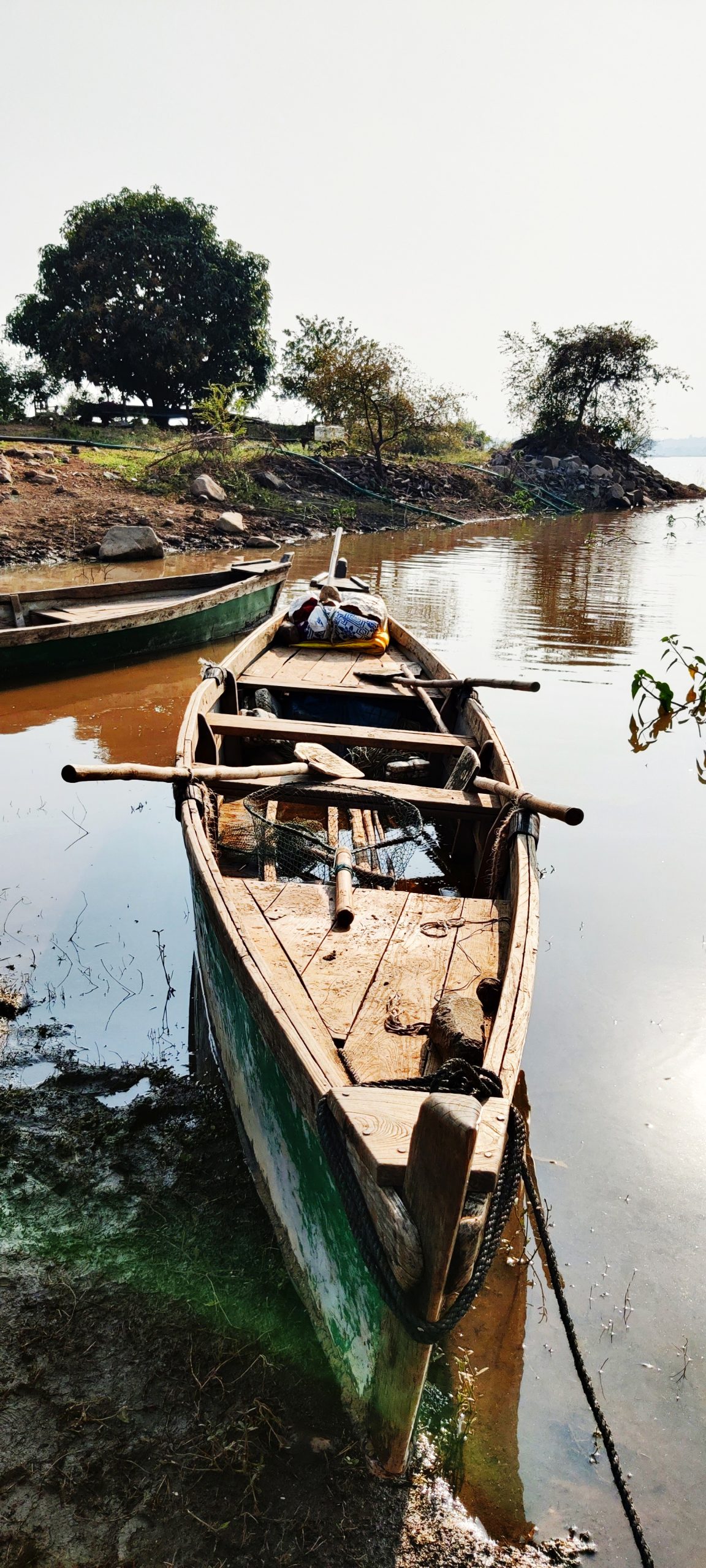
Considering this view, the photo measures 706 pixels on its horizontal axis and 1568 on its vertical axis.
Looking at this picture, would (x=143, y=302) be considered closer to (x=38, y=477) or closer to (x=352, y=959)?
(x=38, y=477)

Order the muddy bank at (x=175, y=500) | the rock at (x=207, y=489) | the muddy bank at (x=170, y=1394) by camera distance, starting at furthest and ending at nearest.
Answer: the rock at (x=207, y=489) → the muddy bank at (x=175, y=500) → the muddy bank at (x=170, y=1394)

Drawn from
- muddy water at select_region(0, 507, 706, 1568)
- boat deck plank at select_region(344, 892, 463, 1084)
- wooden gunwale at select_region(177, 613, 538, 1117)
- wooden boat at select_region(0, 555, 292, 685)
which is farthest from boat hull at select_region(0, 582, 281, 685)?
boat deck plank at select_region(344, 892, 463, 1084)

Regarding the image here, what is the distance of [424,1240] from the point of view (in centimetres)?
180

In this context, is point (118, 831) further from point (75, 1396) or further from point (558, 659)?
point (558, 659)

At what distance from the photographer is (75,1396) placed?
2.37m

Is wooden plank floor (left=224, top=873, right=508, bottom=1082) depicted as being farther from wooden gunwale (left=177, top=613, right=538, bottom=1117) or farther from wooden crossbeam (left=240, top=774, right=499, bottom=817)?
wooden crossbeam (left=240, top=774, right=499, bottom=817)

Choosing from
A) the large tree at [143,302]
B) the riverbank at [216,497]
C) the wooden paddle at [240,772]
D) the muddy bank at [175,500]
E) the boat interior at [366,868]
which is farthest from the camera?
the large tree at [143,302]

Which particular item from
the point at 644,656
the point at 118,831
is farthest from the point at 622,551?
the point at 118,831

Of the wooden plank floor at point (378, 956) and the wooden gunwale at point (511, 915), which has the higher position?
the wooden gunwale at point (511, 915)

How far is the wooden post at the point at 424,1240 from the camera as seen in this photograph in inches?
65.4

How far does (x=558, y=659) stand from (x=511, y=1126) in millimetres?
9613

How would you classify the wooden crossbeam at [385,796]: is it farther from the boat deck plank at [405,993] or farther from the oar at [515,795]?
the boat deck plank at [405,993]

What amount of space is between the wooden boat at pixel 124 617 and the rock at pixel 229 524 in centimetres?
823

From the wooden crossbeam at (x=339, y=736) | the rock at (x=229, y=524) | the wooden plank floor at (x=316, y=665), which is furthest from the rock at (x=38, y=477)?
the wooden crossbeam at (x=339, y=736)
